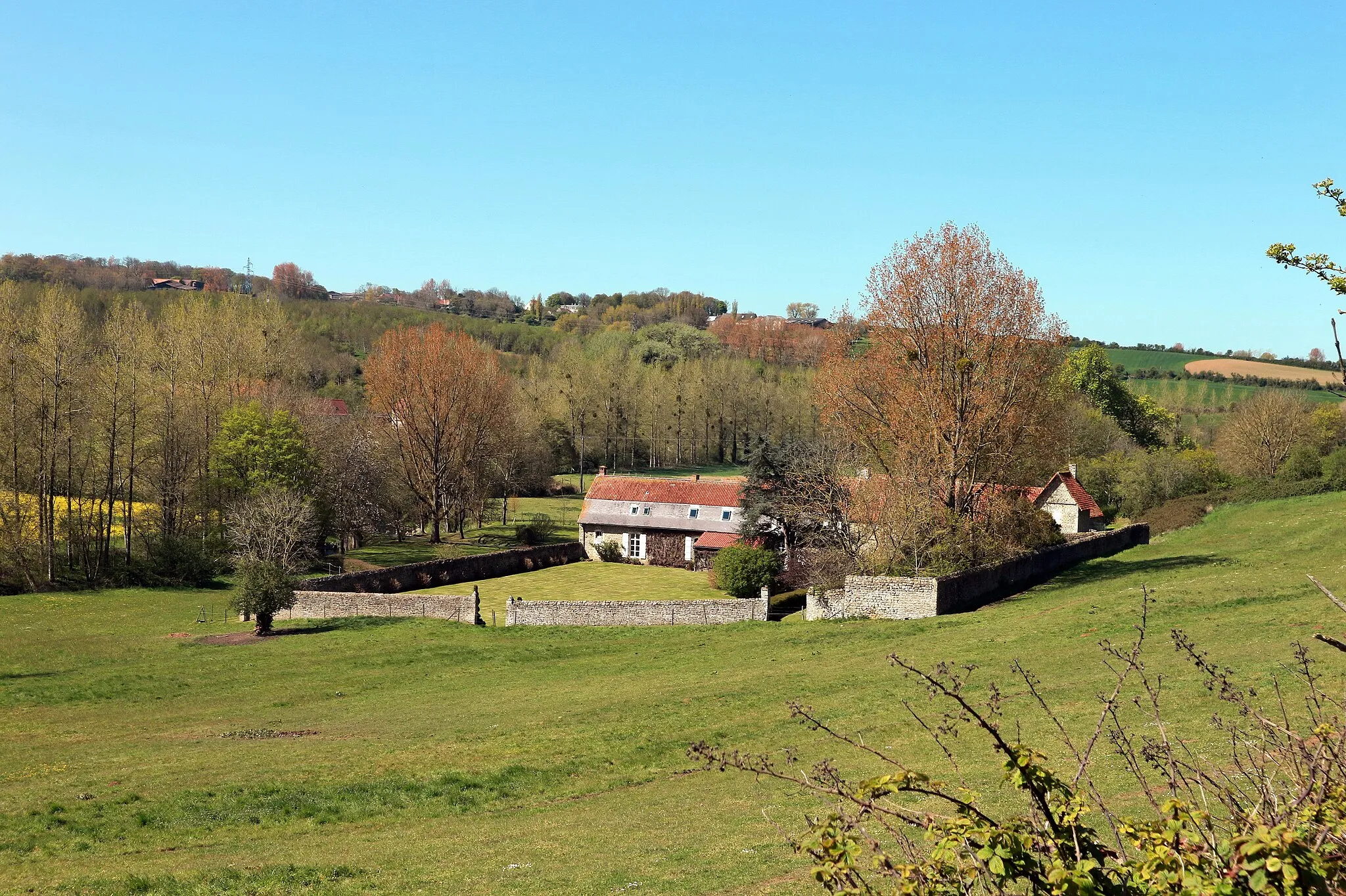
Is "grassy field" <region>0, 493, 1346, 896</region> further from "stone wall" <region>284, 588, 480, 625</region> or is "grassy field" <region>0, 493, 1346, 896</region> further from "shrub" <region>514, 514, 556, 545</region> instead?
"shrub" <region>514, 514, 556, 545</region>

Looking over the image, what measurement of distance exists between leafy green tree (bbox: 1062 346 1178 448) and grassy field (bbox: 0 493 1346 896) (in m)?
63.8

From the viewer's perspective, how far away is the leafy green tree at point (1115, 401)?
102 m

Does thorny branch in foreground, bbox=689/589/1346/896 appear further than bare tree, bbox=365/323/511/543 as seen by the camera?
No

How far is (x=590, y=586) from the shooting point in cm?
5216

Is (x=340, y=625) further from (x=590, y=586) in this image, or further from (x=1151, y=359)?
(x=1151, y=359)

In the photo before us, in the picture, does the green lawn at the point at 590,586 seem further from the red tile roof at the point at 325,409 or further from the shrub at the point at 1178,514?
the shrub at the point at 1178,514

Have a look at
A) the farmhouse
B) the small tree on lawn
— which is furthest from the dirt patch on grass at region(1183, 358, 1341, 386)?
the small tree on lawn

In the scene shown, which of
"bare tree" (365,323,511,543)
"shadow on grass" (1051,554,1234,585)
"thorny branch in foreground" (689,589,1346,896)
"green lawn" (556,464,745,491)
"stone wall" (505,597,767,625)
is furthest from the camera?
"green lawn" (556,464,745,491)

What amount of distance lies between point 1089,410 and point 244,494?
6967cm

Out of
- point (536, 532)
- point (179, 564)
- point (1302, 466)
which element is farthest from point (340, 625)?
point (1302, 466)

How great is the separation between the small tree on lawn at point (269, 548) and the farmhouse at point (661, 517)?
1660 centimetres

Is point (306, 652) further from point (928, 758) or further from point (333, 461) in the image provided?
point (333, 461)

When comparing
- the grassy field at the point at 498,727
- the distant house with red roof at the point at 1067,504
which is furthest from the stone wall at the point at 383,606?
the distant house with red roof at the point at 1067,504

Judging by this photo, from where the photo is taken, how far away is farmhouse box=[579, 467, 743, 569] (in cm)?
6150
